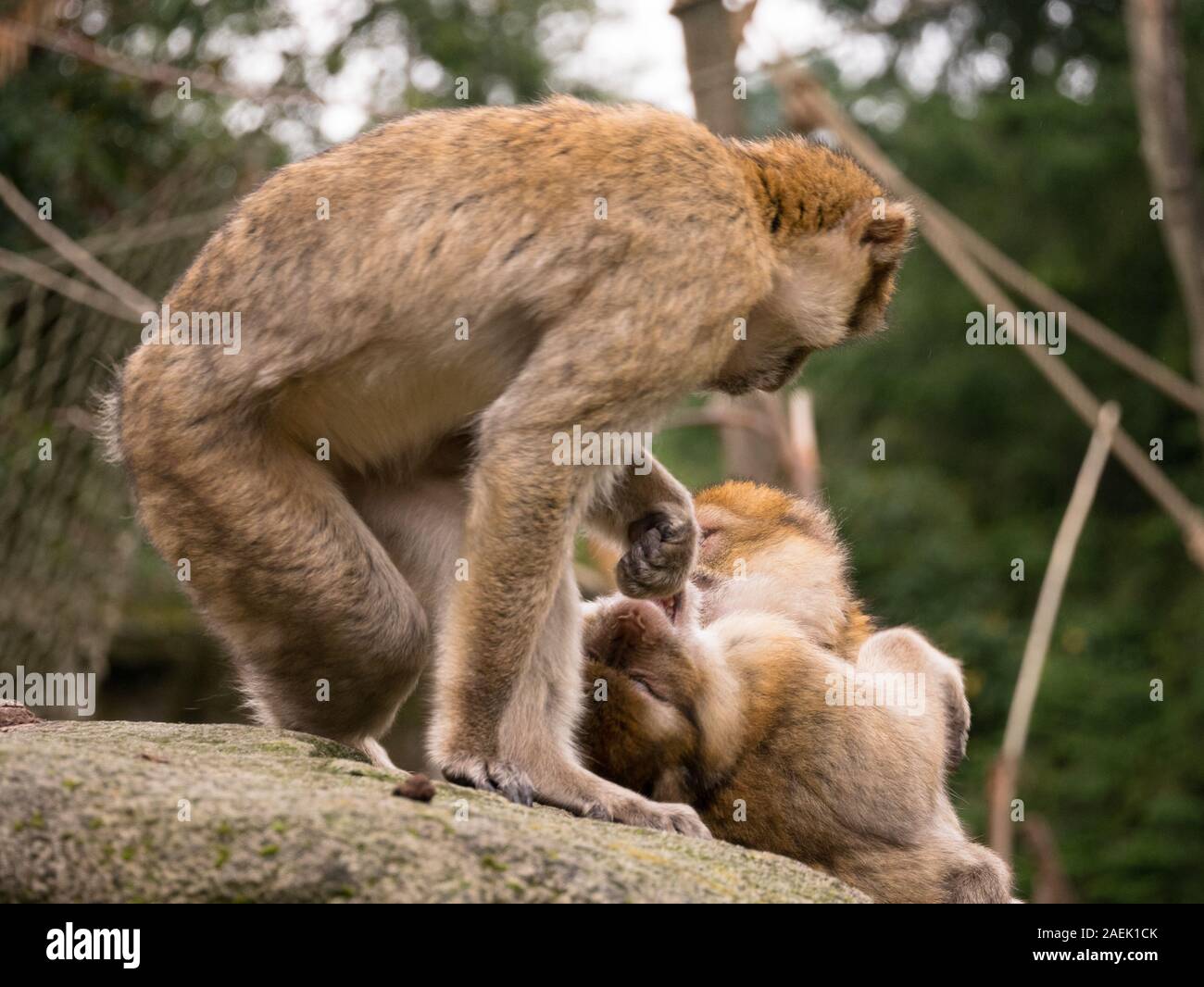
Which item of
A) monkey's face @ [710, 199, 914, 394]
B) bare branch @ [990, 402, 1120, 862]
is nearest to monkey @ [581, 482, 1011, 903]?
monkey's face @ [710, 199, 914, 394]

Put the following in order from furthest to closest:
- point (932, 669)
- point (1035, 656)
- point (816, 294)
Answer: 1. point (1035, 656)
2. point (932, 669)
3. point (816, 294)

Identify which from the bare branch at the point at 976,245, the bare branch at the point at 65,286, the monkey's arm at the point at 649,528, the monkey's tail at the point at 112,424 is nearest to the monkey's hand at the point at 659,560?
the monkey's arm at the point at 649,528

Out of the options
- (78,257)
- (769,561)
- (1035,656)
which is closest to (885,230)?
(769,561)

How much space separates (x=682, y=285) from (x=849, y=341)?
96cm

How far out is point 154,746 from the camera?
3.14m

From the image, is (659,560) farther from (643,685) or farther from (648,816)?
(648,816)

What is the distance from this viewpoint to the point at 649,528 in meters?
3.94

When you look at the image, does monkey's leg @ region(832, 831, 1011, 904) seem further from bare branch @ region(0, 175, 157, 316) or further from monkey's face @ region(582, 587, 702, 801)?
bare branch @ region(0, 175, 157, 316)

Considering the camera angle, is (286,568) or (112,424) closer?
(286,568)

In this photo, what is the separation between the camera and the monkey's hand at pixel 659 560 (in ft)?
12.6

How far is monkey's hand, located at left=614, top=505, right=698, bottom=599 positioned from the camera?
12.6ft

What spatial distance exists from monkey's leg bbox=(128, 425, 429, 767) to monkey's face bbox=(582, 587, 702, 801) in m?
0.49

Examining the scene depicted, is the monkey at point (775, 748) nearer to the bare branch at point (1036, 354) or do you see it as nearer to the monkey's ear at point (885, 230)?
the monkey's ear at point (885, 230)

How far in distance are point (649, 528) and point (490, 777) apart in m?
0.88
